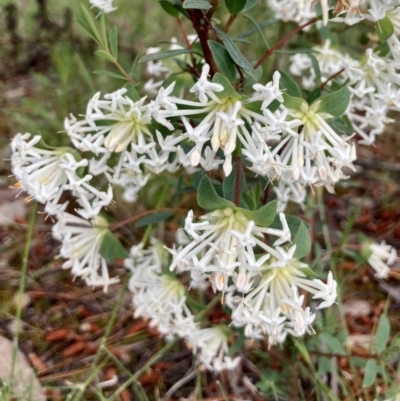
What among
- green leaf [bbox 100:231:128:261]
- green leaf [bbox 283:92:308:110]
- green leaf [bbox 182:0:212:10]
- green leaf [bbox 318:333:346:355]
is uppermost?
green leaf [bbox 182:0:212:10]

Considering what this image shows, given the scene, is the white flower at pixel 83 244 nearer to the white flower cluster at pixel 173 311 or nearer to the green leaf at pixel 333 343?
the white flower cluster at pixel 173 311

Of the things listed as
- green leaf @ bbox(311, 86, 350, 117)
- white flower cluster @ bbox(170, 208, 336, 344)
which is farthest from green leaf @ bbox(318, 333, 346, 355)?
green leaf @ bbox(311, 86, 350, 117)

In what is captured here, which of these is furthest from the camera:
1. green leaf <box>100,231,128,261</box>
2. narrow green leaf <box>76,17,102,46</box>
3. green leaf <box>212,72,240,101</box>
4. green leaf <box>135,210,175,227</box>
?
green leaf <box>135,210,175,227</box>

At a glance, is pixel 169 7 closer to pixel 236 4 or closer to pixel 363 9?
pixel 236 4

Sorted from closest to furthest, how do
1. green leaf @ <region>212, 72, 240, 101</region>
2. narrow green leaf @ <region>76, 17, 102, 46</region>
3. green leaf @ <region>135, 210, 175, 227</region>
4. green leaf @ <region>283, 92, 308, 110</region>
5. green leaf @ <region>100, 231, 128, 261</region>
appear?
green leaf @ <region>212, 72, 240, 101</region>, green leaf @ <region>283, 92, 308, 110</region>, narrow green leaf @ <region>76, 17, 102, 46</region>, green leaf @ <region>100, 231, 128, 261</region>, green leaf @ <region>135, 210, 175, 227</region>

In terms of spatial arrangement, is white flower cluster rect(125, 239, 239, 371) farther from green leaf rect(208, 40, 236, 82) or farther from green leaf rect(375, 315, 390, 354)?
green leaf rect(208, 40, 236, 82)

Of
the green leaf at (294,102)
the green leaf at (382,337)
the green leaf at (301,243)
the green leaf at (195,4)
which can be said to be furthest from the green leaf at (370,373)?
the green leaf at (195,4)

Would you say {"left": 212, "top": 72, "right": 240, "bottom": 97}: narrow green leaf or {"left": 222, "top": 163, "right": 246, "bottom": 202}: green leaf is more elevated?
{"left": 212, "top": 72, "right": 240, "bottom": 97}: narrow green leaf
